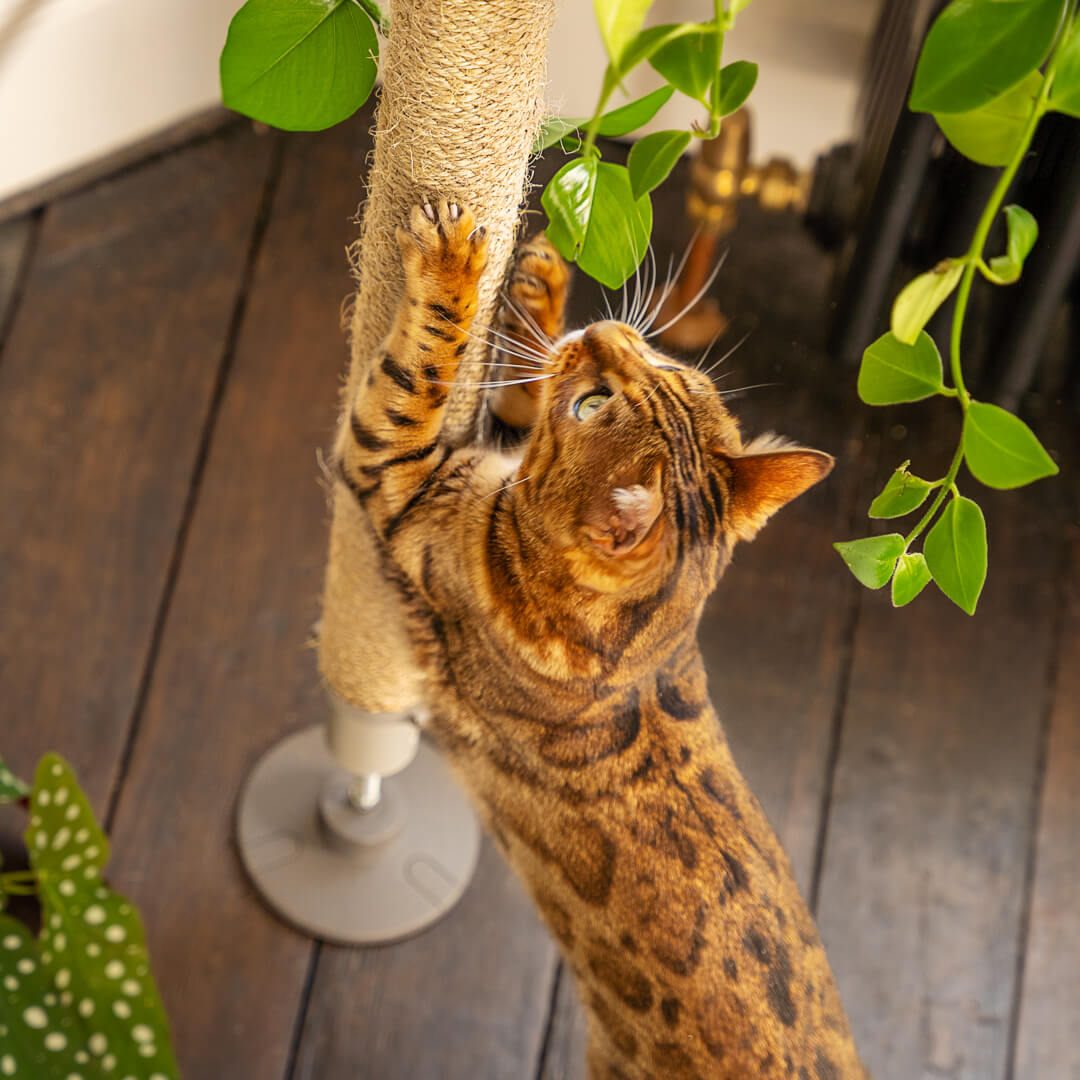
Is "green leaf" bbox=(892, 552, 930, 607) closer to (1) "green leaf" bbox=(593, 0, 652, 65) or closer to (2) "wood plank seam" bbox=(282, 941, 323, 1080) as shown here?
(1) "green leaf" bbox=(593, 0, 652, 65)

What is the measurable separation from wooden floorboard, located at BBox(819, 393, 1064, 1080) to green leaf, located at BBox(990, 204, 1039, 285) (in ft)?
2.28

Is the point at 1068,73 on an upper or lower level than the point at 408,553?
upper

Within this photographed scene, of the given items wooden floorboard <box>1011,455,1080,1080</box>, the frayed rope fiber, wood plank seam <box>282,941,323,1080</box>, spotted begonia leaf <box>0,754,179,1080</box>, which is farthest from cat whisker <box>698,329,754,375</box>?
wood plank seam <box>282,941,323,1080</box>

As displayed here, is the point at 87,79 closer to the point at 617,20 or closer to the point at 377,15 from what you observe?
the point at 377,15

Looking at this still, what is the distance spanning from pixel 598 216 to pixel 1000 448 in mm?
172

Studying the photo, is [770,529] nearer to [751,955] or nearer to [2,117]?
[751,955]

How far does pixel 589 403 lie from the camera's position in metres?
0.58

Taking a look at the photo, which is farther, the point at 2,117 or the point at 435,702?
the point at 2,117

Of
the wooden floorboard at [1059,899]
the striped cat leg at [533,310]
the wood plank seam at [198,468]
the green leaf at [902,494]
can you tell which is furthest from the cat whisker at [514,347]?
the wooden floorboard at [1059,899]

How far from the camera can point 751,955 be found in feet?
2.12

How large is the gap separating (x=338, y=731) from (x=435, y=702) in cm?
20

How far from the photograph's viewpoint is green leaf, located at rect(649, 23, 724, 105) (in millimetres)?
345

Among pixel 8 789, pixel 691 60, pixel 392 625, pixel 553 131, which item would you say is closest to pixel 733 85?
pixel 691 60

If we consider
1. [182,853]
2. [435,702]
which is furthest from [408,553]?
[182,853]
